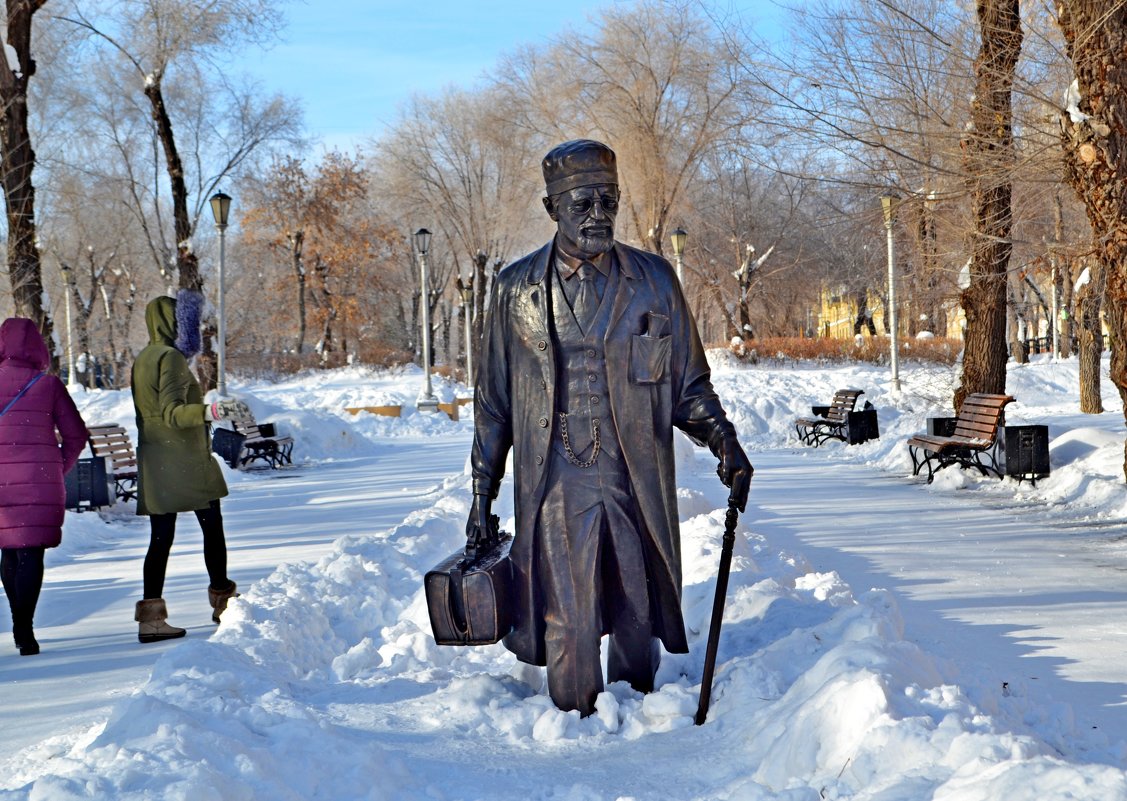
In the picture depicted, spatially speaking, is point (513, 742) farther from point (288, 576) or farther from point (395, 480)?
point (395, 480)

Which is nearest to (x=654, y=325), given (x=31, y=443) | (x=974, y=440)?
(x=31, y=443)

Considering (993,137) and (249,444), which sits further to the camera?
(249,444)

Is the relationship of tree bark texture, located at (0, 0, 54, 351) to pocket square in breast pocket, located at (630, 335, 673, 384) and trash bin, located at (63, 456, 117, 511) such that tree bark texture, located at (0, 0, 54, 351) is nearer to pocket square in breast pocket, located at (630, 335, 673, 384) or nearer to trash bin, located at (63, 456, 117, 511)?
trash bin, located at (63, 456, 117, 511)

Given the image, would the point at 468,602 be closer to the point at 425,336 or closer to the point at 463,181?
the point at 425,336

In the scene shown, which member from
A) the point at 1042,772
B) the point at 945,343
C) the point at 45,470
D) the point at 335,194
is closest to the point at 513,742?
the point at 1042,772

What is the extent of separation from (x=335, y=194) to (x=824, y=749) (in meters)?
53.7

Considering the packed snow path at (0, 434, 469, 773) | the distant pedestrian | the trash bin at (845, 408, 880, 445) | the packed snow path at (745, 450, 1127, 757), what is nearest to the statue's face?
the packed snow path at (745, 450, 1127, 757)

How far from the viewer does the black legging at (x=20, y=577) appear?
20.4 ft

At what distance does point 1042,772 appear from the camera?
2.70 meters

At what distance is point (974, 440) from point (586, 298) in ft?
30.0

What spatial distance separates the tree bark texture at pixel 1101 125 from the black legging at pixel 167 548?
6.66 metres

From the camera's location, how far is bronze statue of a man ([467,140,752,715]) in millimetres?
4379

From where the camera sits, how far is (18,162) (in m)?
14.4

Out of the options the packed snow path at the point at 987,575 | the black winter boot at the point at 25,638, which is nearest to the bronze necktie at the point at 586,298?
the packed snow path at the point at 987,575
